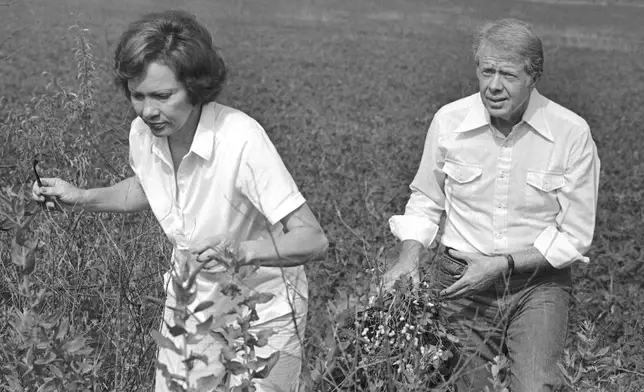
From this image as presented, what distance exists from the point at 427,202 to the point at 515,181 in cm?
37

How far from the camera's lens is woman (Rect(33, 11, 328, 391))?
10.5 ft

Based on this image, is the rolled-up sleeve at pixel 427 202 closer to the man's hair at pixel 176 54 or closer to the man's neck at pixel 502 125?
the man's neck at pixel 502 125

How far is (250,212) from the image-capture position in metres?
3.41

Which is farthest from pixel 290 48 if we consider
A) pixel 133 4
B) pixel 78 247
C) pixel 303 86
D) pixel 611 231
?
pixel 78 247

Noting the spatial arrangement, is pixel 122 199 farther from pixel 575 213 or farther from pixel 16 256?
pixel 575 213

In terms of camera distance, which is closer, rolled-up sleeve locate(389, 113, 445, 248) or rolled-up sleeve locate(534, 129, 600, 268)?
rolled-up sleeve locate(534, 129, 600, 268)

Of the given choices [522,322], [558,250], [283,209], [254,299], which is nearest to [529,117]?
[558,250]

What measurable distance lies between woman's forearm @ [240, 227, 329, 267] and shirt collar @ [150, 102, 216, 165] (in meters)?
0.35

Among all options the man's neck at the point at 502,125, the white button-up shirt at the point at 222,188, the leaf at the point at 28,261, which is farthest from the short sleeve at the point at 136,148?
the man's neck at the point at 502,125

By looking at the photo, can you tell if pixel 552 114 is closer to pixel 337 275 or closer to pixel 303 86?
pixel 337 275

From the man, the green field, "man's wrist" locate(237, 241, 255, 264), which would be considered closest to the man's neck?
the man

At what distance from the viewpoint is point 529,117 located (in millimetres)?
3949

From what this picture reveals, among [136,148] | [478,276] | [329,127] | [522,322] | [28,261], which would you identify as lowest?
[329,127]

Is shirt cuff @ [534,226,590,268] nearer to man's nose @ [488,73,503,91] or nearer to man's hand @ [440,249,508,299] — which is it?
man's hand @ [440,249,508,299]
